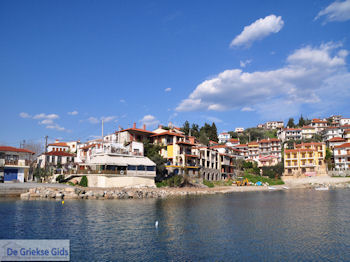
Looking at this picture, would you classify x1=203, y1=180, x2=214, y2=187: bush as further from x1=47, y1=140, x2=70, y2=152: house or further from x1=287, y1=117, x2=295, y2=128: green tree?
x1=287, y1=117, x2=295, y2=128: green tree

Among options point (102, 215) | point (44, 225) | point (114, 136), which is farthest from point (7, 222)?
point (114, 136)

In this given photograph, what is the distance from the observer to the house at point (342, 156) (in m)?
98.0

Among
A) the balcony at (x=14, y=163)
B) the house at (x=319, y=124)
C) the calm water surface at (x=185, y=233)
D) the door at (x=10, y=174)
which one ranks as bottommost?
the calm water surface at (x=185, y=233)

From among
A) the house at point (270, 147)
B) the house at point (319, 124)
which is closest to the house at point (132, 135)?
the house at point (270, 147)

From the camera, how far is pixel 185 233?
23906mm

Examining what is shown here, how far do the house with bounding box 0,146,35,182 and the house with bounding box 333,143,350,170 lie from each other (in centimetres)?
9524

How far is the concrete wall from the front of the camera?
5516 centimetres

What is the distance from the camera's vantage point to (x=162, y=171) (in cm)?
6550

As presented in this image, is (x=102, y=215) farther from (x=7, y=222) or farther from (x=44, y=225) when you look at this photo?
(x=7, y=222)

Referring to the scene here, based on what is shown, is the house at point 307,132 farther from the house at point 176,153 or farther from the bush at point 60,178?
the bush at point 60,178

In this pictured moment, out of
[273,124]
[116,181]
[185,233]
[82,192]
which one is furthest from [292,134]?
[185,233]

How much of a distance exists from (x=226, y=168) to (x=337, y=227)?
65419mm

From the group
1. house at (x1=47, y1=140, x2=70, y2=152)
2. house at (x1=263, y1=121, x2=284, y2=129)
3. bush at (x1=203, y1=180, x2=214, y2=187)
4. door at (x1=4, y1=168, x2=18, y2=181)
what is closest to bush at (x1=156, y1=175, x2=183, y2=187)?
bush at (x1=203, y1=180, x2=214, y2=187)

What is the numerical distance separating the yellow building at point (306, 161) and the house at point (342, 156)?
4.79 m
